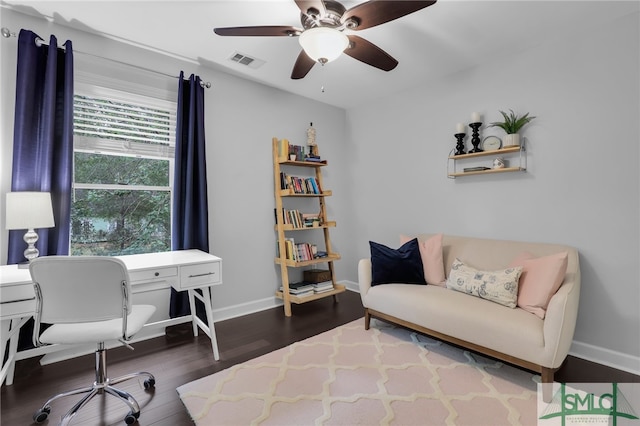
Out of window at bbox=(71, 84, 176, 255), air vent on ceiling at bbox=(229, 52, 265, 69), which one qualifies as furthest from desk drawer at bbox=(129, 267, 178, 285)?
air vent on ceiling at bbox=(229, 52, 265, 69)

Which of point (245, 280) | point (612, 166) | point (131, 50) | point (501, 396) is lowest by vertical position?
point (501, 396)

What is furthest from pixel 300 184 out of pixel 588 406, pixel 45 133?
pixel 588 406

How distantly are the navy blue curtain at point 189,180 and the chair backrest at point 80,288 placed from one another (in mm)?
1154

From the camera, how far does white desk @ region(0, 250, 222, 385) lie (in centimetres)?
170

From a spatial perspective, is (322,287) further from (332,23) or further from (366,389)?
(332,23)

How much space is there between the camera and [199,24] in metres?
2.27

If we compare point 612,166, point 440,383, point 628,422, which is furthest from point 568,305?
point 612,166

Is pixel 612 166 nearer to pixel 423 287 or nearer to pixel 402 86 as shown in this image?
pixel 423 287

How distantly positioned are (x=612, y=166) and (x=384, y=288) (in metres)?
1.90

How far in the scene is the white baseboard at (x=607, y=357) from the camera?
2.15 meters

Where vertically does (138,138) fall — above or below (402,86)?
below

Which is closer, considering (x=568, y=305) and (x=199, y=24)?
(x=568, y=305)

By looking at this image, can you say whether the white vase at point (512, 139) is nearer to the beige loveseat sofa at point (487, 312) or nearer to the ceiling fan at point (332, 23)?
the beige loveseat sofa at point (487, 312)

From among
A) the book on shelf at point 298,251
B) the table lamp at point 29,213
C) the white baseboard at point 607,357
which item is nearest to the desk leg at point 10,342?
the table lamp at point 29,213
